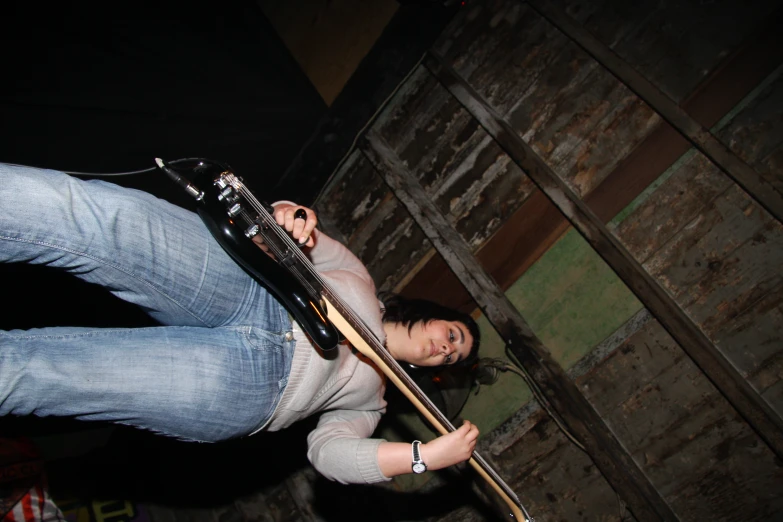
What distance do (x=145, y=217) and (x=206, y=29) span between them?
7.55 feet

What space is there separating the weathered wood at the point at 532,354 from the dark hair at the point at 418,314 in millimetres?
552

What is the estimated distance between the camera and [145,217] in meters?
1.35

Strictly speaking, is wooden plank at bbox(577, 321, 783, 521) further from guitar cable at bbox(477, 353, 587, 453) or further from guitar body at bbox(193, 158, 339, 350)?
guitar body at bbox(193, 158, 339, 350)

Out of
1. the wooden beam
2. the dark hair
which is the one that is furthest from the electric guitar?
the wooden beam

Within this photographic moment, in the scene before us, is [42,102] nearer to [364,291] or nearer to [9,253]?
[9,253]

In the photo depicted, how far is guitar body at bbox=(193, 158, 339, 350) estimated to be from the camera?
1.48 m

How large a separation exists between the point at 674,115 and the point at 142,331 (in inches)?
123

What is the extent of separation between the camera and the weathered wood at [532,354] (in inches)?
99.0

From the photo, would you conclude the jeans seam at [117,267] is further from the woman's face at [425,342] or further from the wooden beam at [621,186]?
the wooden beam at [621,186]

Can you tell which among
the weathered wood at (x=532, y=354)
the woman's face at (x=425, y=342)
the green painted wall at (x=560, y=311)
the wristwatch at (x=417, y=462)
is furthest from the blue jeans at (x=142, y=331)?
the green painted wall at (x=560, y=311)

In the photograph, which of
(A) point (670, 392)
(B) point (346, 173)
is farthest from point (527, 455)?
(B) point (346, 173)

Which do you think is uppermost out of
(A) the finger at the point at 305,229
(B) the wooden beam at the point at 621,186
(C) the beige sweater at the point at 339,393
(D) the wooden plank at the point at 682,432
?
(A) the finger at the point at 305,229

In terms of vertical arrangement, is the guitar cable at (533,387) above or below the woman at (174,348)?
below

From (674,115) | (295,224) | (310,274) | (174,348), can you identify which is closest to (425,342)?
(310,274)
